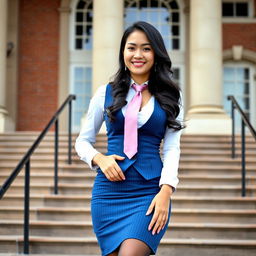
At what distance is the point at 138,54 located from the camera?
234 centimetres

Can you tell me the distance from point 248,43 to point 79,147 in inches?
488

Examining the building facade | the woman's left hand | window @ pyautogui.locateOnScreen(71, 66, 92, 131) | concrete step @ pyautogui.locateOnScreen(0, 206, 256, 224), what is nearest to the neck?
the woman's left hand

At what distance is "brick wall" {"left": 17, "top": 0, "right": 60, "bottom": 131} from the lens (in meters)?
14.1

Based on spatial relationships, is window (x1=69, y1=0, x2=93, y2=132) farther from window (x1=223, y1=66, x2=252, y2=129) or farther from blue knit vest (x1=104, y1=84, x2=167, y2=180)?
blue knit vest (x1=104, y1=84, x2=167, y2=180)

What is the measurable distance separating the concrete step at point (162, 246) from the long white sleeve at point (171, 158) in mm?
3106

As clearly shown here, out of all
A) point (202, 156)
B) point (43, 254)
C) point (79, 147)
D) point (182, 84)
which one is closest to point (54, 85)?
point (182, 84)

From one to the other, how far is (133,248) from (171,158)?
0.43m

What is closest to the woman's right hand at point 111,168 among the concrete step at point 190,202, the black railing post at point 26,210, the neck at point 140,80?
the neck at point 140,80

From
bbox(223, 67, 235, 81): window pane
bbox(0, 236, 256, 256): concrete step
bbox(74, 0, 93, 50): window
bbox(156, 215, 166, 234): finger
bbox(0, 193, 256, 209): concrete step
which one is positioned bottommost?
bbox(0, 236, 256, 256): concrete step

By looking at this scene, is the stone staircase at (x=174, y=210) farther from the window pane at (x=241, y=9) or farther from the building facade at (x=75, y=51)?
the window pane at (x=241, y=9)

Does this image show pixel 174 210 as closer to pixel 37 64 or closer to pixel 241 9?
pixel 37 64

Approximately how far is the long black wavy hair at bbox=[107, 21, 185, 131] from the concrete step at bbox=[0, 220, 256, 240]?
360 centimetres

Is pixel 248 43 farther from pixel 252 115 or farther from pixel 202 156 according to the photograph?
pixel 202 156

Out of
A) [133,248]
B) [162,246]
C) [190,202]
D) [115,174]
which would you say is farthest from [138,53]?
[190,202]
